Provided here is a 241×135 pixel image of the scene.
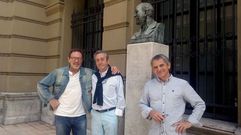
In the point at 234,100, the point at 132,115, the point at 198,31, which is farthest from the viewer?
the point at 198,31

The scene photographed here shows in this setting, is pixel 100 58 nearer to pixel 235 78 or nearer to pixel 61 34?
pixel 235 78

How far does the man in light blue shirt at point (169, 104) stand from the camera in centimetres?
262

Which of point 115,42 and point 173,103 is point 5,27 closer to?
point 115,42

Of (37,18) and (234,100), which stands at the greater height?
(37,18)

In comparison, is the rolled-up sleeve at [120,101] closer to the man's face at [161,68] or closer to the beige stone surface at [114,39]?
the man's face at [161,68]

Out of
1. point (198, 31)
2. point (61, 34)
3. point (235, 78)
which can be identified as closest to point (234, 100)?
point (235, 78)

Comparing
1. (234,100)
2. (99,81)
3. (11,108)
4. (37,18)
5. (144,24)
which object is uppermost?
(37,18)

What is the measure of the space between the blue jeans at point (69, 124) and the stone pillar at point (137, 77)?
0.89 m

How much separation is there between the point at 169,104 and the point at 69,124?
163 cm

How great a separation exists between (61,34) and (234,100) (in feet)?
21.0

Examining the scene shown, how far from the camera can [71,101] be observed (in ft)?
11.8

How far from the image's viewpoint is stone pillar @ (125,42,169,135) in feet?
13.4

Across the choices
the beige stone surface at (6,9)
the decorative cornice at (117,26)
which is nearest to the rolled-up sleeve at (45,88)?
the decorative cornice at (117,26)

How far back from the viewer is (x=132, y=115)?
423 centimetres
